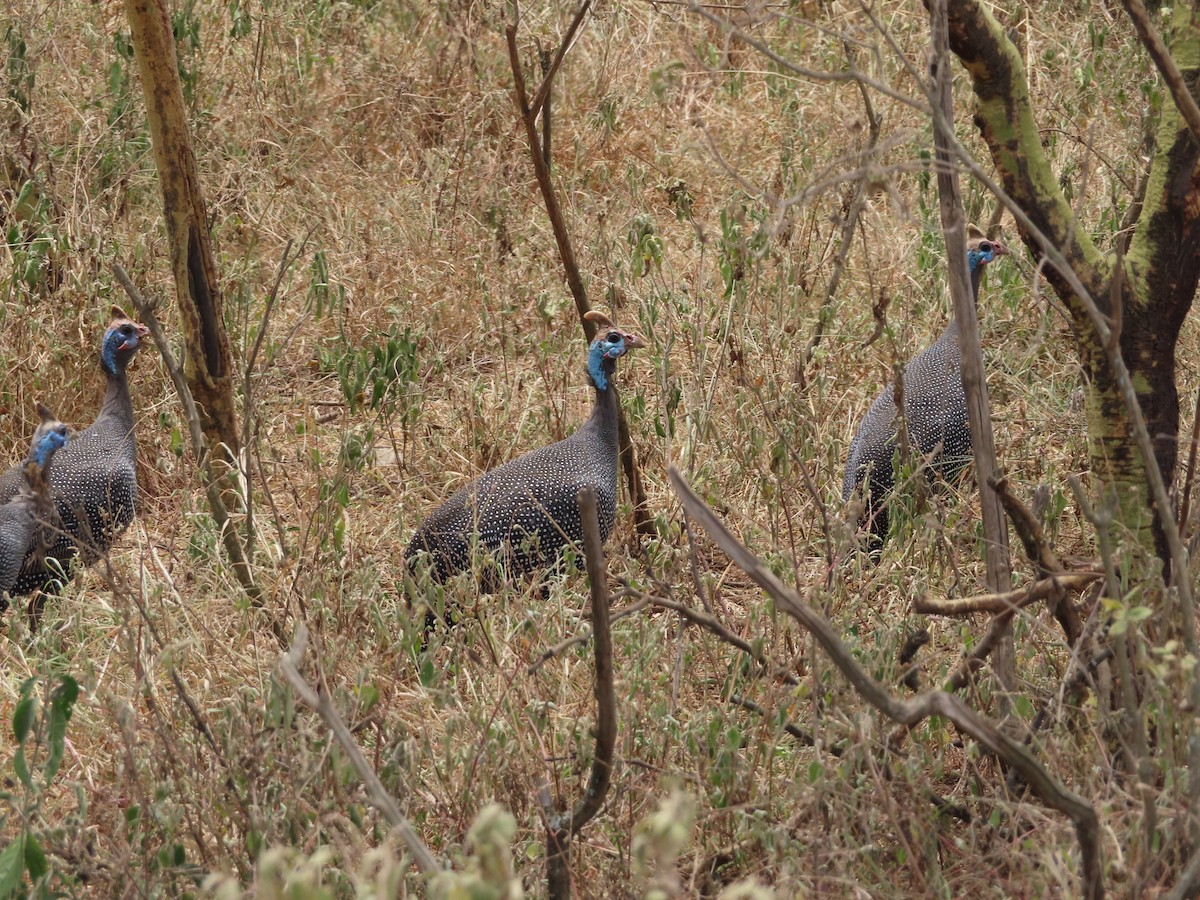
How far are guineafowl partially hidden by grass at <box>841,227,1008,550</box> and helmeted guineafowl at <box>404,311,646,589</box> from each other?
0.76 m

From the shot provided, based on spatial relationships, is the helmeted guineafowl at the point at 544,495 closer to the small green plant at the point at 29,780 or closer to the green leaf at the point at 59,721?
the small green plant at the point at 29,780

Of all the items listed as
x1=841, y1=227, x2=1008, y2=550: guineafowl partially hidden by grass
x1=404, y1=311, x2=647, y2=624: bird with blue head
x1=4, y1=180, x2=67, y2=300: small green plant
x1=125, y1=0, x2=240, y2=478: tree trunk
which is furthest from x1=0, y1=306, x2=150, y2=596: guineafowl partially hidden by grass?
x1=841, y1=227, x2=1008, y2=550: guineafowl partially hidden by grass

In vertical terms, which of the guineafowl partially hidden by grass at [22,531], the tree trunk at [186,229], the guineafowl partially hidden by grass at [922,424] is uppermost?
the tree trunk at [186,229]

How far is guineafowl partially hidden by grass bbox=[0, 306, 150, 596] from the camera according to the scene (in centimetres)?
475

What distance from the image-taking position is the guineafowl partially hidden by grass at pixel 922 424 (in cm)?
473

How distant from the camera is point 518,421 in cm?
533

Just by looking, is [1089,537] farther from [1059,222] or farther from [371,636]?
[371,636]

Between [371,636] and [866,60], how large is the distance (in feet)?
14.2

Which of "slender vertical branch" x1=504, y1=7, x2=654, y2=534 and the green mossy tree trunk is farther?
"slender vertical branch" x1=504, y1=7, x2=654, y2=534

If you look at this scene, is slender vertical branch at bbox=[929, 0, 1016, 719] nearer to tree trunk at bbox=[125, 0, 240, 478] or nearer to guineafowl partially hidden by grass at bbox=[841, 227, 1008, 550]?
guineafowl partially hidden by grass at bbox=[841, 227, 1008, 550]

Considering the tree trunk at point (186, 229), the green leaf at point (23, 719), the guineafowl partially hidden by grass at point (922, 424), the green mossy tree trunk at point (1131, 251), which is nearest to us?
the green leaf at point (23, 719)

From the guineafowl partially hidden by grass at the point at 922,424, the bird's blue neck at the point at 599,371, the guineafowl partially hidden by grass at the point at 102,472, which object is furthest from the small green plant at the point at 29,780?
the guineafowl partially hidden by grass at the point at 922,424

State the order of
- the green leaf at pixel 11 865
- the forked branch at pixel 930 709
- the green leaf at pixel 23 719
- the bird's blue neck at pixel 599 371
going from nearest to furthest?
the forked branch at pixel 930 709 → the green leaf at pixel 11 865 → the green leaf at pixel 23 719 → the bird's blue neck at pixel 599 371

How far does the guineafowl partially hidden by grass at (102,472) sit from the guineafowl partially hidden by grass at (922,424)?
2274mm
